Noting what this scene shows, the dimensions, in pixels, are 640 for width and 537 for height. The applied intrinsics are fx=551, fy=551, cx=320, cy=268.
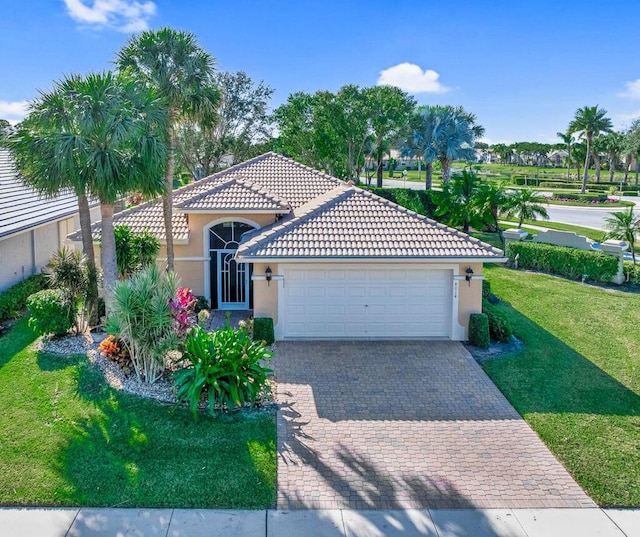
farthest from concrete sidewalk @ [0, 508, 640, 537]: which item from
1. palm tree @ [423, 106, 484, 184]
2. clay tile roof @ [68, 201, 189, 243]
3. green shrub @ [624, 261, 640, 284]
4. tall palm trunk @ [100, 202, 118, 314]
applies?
palm tree @ [423, 106, 484, 184]

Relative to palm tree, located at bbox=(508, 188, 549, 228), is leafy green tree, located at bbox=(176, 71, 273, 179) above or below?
above

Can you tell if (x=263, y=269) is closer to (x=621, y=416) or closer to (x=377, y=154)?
(x=621, y=416)

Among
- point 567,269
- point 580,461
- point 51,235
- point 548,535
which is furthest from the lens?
point 567,269

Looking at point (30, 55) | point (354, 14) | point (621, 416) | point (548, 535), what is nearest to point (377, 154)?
point (354, 14)

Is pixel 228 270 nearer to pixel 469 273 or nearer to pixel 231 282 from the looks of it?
pixel 231 282

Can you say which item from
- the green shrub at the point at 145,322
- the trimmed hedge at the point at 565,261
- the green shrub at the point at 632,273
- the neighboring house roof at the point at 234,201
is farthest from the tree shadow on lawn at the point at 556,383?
the green shrub at the point at 632,273

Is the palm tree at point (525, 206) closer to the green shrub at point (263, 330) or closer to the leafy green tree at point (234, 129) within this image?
the green shrub at point (263, 330)

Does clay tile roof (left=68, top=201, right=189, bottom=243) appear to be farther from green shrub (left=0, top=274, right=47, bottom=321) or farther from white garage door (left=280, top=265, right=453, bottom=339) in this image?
white garage door (left=280, top=265, right=453, bottom=339)
